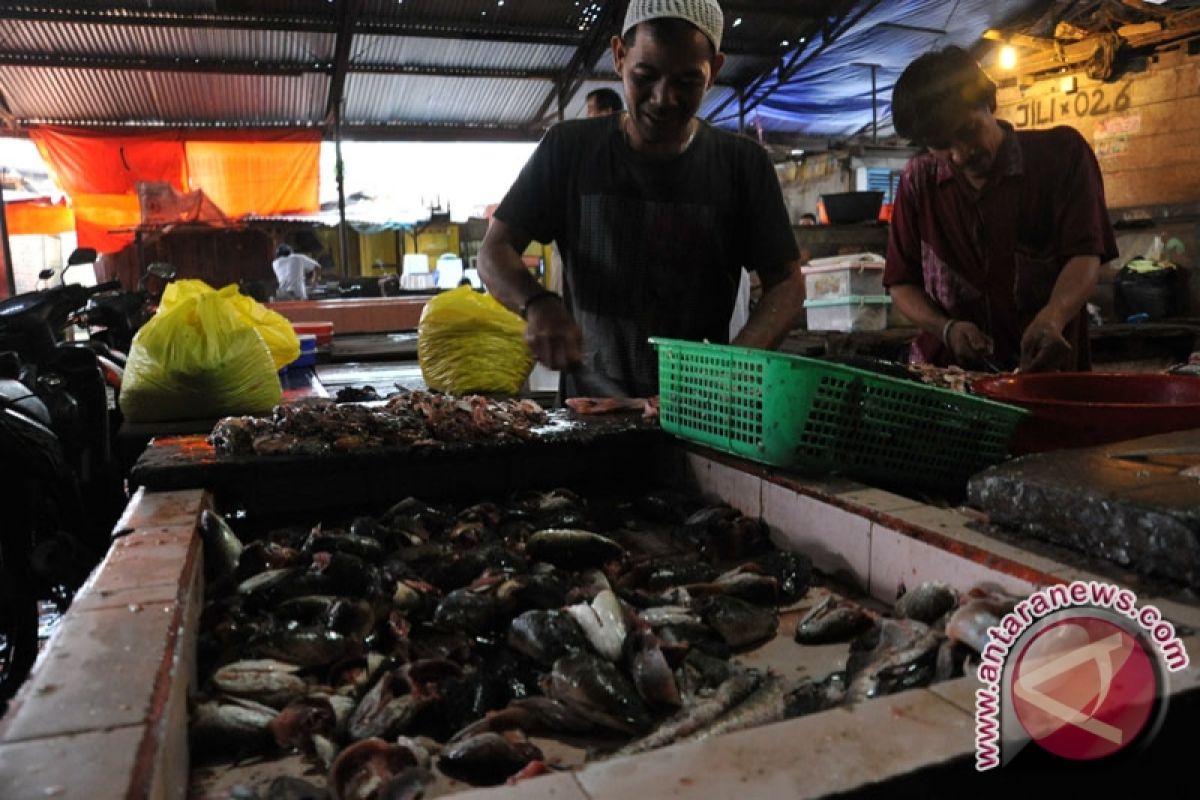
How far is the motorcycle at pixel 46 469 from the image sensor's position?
4.04 m

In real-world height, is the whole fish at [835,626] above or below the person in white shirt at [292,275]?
below

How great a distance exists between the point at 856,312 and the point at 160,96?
511 inches

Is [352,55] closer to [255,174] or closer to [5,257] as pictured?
[255,174]

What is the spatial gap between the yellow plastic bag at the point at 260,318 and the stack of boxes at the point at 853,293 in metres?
4.74

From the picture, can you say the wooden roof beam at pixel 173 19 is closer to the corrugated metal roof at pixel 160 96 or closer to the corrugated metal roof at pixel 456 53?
the corrugated metal roof at pixel 456 53

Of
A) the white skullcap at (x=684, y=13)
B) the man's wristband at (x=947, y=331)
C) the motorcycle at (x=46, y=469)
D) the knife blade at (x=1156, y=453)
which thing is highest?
the white skullcap at (x=684, y=13)

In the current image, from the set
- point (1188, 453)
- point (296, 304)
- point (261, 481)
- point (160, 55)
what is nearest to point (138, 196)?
point (160, 55)

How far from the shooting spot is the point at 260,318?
5234 mm

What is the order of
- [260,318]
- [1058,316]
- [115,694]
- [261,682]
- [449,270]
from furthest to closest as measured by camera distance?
[449,270] < [260,318] < [1058,316] < [261,682] < [115,694]

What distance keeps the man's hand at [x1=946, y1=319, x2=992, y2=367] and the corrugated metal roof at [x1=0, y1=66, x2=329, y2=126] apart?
44.5 ft

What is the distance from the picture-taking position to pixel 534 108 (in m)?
16.8

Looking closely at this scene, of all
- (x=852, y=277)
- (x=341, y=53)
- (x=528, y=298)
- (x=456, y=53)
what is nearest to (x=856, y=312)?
(x=852, y=277)

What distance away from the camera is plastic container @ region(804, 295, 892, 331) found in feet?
26.5

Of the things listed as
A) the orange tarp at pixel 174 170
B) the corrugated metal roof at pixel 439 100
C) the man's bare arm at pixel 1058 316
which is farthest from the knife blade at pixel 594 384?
the orange tarp at pixel 174 170
